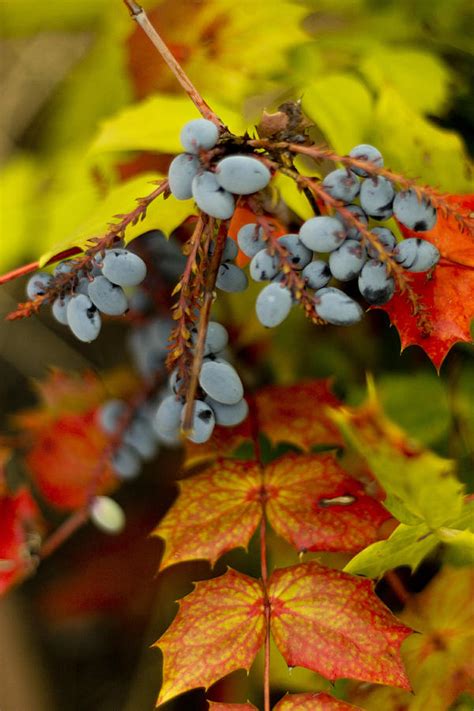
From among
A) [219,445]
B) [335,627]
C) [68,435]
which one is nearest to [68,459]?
[68,435]

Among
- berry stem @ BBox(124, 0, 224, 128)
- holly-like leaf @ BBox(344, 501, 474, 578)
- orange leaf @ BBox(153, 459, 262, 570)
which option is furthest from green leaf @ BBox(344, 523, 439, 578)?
berry stem @ BBox(124, 0, 224, 128)

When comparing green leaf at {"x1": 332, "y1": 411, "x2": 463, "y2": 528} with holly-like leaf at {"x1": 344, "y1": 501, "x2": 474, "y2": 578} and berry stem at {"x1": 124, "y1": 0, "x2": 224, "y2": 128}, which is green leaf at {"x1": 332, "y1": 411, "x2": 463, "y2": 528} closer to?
holly-like leaf at {"x1": 344, "y1": 501, "x2": 474, "y2": 578}

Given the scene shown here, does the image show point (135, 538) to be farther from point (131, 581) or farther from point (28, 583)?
point (28, 583)

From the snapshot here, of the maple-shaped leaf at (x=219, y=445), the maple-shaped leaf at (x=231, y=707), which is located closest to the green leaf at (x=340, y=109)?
the maple-shaped leaf at (x=219, y=445)

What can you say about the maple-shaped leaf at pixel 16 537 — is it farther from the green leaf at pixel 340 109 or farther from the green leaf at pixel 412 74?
the green leaf at pixel 412 74

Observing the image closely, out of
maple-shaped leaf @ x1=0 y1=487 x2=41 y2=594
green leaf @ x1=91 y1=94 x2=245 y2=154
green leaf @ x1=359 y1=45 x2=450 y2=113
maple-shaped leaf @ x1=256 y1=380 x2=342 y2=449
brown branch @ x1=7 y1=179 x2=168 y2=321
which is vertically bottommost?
maple-shaped leaf @ x1=256 y1=380 x2=342 y2=449

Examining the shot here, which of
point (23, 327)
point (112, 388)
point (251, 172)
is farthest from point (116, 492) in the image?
point (251, 172)
